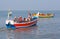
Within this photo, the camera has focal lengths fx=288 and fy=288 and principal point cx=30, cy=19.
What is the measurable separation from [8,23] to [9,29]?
1.14 m

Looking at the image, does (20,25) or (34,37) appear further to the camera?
(20,25)

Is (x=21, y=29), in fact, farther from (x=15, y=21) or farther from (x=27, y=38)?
(x=27, y=38)

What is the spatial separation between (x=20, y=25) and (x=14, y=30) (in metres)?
1.81

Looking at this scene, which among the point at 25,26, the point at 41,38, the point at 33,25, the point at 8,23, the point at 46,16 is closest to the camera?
the point at 41,38

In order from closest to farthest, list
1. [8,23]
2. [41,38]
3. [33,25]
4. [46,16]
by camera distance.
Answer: [41,38] → [8,23] → [33,25] → [46,16]

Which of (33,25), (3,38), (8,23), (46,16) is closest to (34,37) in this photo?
(3,38)

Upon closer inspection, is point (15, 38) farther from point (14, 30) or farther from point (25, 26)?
point (25, 26)

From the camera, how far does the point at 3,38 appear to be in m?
32.5

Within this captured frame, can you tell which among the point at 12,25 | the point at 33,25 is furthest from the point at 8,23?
the point at 33,25

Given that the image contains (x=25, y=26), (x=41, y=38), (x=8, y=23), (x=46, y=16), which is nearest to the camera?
(x=41, y=38)

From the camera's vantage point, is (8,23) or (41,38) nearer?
(41,38)

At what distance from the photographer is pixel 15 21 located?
4228cm

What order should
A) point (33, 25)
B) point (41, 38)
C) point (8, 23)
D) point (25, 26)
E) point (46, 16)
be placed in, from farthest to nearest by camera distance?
point (46, 16) < point (33, 25) < point (25, 26) < point (8, 23) < point (41, 38)

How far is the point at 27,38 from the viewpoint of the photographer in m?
32.3
